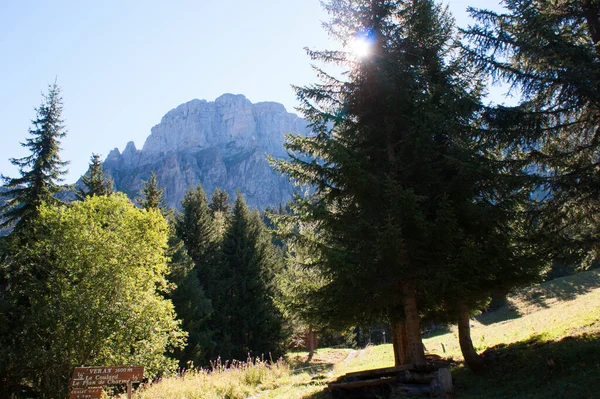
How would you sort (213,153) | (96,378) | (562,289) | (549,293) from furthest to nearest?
(213,153)
(549,293)
(562,289)
(96,378)

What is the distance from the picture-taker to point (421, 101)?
927cm

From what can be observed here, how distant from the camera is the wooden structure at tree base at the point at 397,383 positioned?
6.95 m

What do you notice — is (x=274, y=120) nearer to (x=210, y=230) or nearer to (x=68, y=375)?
(x=210, y=230)

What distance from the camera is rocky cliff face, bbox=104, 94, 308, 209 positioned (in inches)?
6294

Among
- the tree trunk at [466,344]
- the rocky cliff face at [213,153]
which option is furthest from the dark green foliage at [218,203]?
the rocky cliff face at [213,153]

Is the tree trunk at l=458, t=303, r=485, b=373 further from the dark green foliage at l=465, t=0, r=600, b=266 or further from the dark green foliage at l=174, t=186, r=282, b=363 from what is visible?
the dark green foliage at l=174, t=186, r=282, b=363

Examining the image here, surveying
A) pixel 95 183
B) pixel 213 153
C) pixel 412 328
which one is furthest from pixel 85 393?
pixel 213 153

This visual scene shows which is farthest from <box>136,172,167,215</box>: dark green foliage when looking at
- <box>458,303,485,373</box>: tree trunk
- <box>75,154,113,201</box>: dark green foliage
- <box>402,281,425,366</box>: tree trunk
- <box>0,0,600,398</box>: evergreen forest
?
<box>458,303,485,373</box>: tree trunk

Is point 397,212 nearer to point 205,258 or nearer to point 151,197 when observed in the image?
point 151,197

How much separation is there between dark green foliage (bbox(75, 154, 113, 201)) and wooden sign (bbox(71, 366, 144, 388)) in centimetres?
1719

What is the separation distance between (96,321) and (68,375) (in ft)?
7.30

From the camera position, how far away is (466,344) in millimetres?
8859

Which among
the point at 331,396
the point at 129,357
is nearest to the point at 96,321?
the point at 129,357

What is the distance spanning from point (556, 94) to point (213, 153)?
172 m
